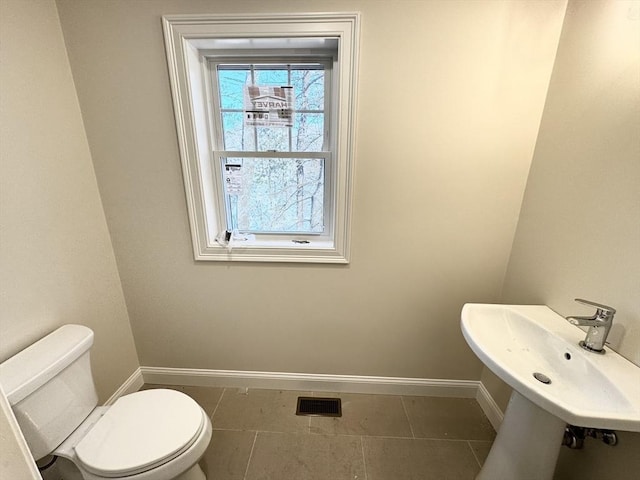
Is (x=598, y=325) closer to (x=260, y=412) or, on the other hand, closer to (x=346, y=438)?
(x=346, y=438)

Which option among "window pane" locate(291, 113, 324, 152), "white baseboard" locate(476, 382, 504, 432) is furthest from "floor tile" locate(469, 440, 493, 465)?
"window pane" locate(291, 113, 324, 152)

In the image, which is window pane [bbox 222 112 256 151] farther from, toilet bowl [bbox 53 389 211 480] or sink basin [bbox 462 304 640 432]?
sink basin [bbox 462 304 640 432]

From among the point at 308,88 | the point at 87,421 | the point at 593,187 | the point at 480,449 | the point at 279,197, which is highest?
the point at 308,88

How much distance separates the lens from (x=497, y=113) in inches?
51.4

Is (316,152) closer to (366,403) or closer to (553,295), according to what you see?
A: (553,295)

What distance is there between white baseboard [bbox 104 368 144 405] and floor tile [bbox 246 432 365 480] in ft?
2.83

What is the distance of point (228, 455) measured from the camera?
1402 millimetres

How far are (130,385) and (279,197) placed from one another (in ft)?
4.82

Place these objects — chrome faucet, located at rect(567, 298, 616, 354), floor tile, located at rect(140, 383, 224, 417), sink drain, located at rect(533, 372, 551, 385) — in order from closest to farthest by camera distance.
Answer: chrome faucet, located at rect(567, 298, 616, 354), sink drain, located at rect(533, 372, 551, 385), floor tile, located at rect(140, 383, 224, 417)

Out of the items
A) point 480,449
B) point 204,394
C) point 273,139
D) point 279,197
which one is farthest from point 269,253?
point 480,449

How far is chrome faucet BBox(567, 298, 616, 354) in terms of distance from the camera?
0.93 metres

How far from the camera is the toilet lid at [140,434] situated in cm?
96

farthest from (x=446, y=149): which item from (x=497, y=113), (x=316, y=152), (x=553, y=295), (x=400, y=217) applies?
(x=553, y=295)

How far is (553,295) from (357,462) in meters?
1.19
